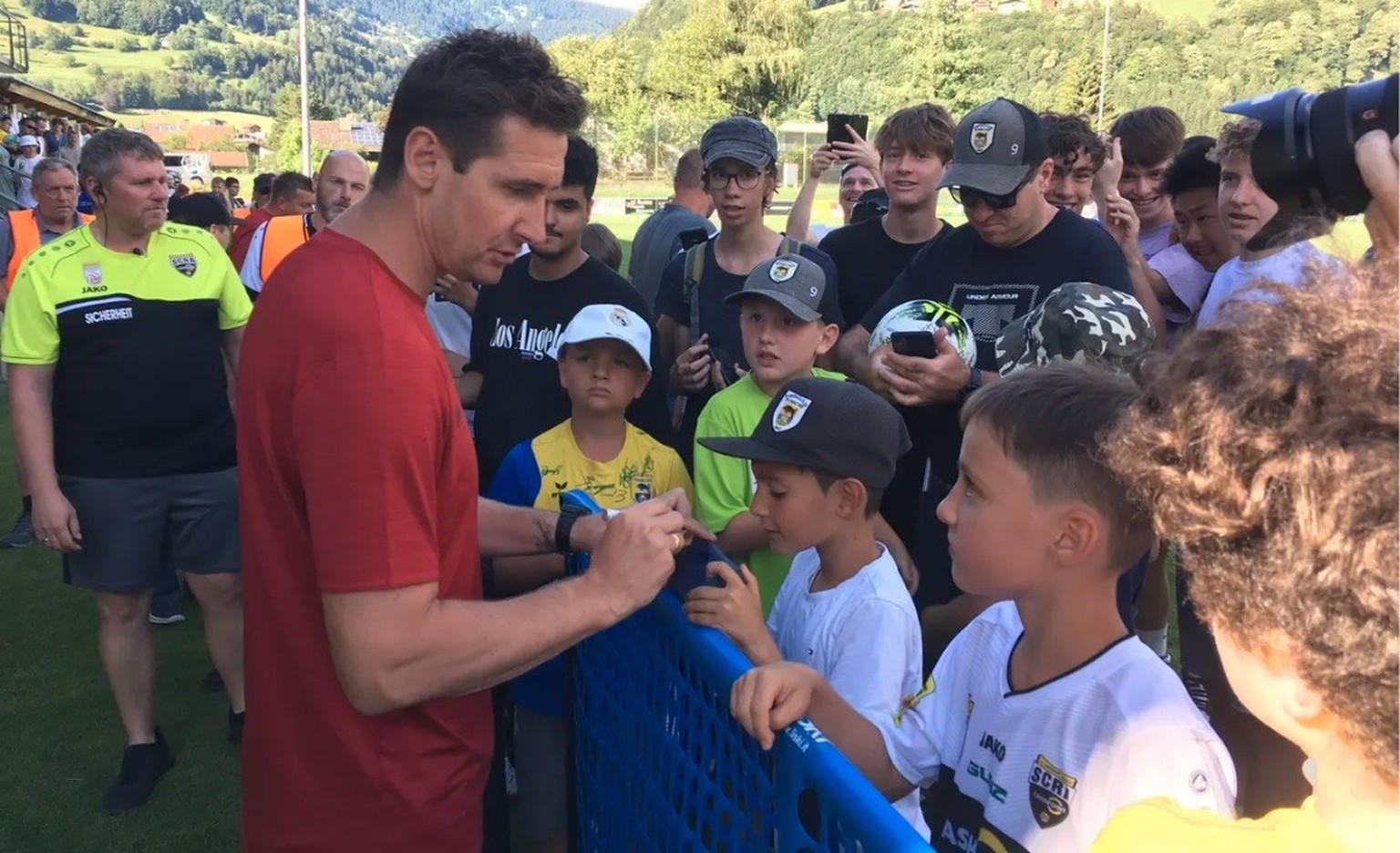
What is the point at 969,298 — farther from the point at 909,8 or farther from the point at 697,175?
the point at 909,8

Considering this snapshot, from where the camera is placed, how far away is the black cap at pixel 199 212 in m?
8.00

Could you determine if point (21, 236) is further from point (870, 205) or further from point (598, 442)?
point (598, 442)

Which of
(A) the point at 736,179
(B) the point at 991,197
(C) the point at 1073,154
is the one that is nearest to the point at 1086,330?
(B) the point at 991,197

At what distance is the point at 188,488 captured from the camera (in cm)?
420

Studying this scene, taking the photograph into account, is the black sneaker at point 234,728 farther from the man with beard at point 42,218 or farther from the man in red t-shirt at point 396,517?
the man with beard at point 42,218

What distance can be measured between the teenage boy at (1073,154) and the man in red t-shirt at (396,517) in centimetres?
381

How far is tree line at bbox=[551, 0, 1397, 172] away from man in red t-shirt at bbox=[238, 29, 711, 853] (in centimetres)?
5971

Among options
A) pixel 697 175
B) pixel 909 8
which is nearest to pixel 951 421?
pixel 697 175

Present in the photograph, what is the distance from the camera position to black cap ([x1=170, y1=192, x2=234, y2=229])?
8.00m

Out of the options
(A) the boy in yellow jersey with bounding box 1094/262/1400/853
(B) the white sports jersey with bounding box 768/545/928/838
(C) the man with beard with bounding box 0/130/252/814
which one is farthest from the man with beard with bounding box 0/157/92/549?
(A) the boy in yellow jersey with bounding box 1094/262/1400/853

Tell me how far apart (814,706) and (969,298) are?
1933mm

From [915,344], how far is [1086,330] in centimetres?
65

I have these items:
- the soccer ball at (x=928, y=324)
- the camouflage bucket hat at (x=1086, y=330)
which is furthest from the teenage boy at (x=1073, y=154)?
the camouflage bucket hat at (x=1086, y=330)

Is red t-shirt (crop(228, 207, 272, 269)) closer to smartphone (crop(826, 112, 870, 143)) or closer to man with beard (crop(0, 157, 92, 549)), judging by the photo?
man with beard (crop(0, 157, 92, 549))
